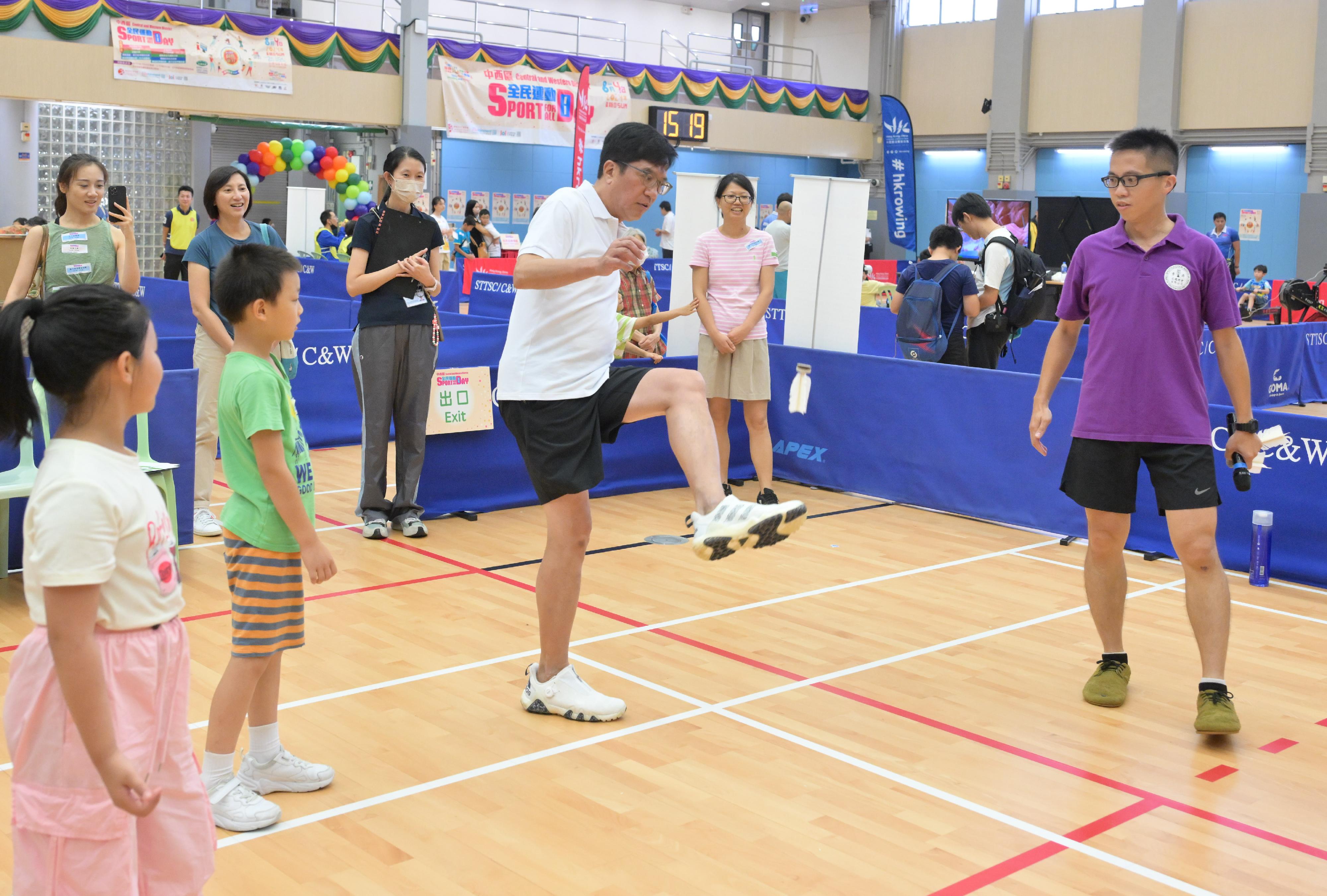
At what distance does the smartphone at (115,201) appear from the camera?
6070 millimetres

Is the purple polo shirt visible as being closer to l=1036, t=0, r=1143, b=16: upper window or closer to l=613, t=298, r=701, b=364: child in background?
l=613, t=298, r=701, b=364: child in background

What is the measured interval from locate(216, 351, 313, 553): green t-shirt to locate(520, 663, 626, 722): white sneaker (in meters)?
1.12

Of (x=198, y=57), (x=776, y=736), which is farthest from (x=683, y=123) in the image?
(x=776, y=736)

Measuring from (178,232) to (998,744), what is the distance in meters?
11.5

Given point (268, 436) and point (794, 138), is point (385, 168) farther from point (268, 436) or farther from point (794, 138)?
point (794, 138)

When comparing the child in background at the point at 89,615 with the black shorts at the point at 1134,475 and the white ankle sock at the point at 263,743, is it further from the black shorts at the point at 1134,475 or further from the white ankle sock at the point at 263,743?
the black shorts at the point at 1134,475

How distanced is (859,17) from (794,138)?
370cm

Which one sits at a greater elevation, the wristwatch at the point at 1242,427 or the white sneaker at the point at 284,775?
the wristwatch at the point at 1242,427

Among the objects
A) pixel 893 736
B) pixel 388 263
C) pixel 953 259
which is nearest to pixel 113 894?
pixel 893 736

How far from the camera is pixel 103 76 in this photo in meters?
15.9

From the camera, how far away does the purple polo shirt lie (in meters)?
3.71

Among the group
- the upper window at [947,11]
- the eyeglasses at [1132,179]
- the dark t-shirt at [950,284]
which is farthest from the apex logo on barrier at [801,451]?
the upper window at [947,11]

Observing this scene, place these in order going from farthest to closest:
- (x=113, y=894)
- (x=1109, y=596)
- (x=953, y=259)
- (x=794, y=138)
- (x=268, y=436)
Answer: (x=794, y=138), (x=953, y=259), (x=1109, y=596), (x=268, y=436), (x=113, y=894)

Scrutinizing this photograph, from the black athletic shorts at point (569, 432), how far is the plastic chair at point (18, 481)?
2275 millimetres
